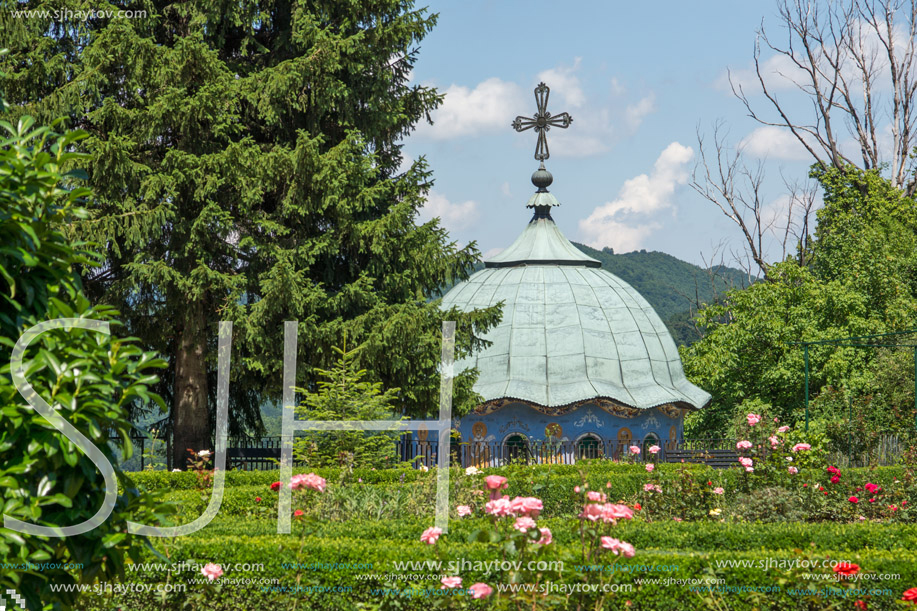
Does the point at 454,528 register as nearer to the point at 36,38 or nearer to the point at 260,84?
the point at 260,84

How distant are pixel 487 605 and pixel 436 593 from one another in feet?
1.46

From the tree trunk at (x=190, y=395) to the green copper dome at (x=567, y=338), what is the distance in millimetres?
10181

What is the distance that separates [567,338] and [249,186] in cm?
1313

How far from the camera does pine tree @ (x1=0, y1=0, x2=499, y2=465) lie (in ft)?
44.3

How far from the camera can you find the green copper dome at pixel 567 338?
23.8 metres

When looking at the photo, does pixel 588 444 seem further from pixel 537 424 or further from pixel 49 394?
pixel 49 394

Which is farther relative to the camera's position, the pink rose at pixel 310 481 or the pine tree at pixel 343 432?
the pine tree at pixel 343 432

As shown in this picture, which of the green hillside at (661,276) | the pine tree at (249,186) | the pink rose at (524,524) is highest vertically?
the green hillside at (661,276)

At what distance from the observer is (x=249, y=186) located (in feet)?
45.2

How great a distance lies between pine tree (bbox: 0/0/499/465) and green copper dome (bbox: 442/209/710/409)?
330 inches

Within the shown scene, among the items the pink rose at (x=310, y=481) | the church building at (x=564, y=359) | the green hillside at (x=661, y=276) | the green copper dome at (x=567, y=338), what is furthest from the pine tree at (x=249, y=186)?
the green hillside at (x=661, y=276)

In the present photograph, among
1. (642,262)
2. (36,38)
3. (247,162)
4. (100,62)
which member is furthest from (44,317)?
(642,262)

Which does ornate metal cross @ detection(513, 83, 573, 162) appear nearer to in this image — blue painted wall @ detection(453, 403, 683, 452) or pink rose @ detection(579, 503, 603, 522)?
blue painted wall @ detection(453, 403, 683, 452)

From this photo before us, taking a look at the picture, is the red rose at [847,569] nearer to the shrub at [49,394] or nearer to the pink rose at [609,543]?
the pink rose at [609,543]
